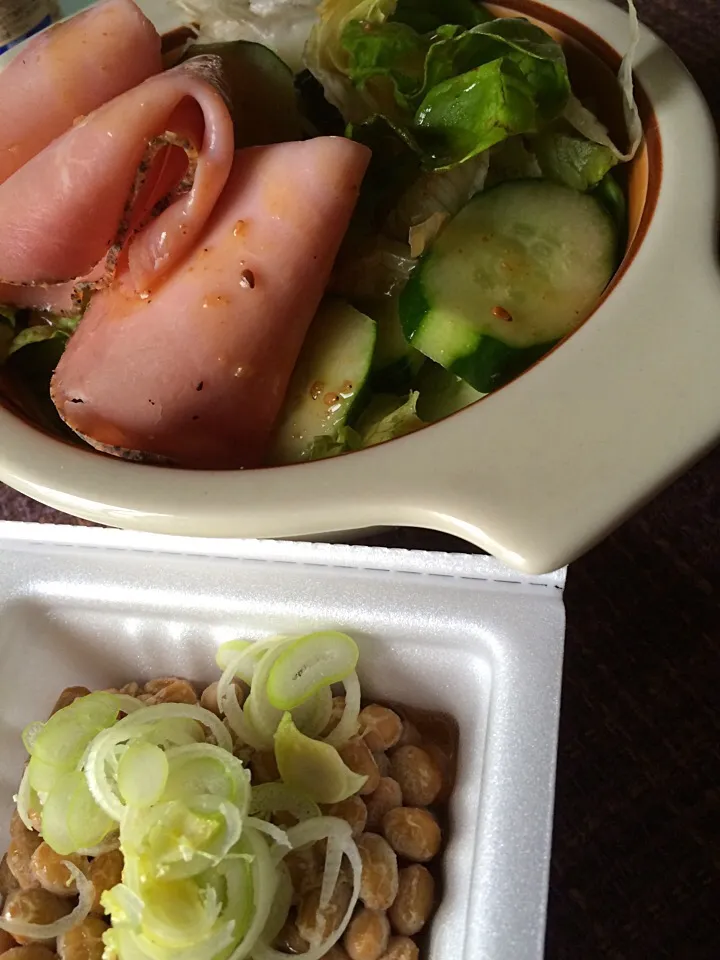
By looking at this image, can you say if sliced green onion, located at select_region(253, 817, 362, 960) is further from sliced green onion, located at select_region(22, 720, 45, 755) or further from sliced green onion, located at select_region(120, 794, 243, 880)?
sliced green onion, located at select_region(22, 720, 45, 755)

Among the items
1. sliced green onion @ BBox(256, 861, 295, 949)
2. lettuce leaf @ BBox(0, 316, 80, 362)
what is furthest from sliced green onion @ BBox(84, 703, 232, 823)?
lettuce leaf @ BBox(0, 316, 80, 362)

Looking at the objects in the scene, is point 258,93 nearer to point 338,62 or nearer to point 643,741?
point 338,62

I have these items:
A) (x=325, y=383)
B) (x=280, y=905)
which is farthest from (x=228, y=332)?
(x=280, y=905)

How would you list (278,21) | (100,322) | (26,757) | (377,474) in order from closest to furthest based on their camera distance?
(377,474) → (100,322) → (278,21) → (26,757)

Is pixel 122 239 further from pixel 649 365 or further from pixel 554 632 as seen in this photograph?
pixel 554 632

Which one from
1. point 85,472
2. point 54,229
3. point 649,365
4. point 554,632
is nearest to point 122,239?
point 54,229
